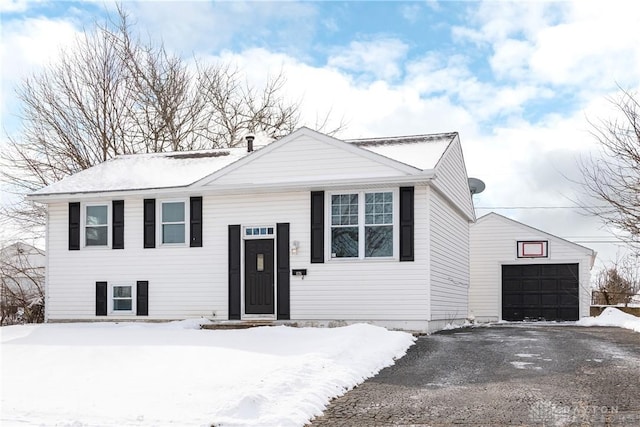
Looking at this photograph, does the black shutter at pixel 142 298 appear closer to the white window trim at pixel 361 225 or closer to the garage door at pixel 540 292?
the white window trim at pixel 361 225

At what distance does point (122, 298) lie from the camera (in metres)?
16.5

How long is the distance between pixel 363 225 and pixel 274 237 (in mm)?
2089

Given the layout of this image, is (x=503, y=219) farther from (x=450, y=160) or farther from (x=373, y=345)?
(x=373, y=345)

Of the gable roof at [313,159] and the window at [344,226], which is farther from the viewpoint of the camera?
the window at [344,226]

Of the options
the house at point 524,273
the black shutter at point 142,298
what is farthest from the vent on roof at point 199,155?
the house at point 524,273

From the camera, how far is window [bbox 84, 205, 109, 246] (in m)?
16.6

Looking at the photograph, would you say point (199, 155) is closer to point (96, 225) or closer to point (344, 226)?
point (96, 225)

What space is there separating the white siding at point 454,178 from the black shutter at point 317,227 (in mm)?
2447

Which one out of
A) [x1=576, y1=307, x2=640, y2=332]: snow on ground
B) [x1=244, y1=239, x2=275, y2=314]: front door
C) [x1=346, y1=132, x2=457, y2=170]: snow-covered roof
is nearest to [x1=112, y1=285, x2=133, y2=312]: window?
[x1=244, y1=239, x2=275, y2=314]: front door

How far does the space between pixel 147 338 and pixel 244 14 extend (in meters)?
6.88

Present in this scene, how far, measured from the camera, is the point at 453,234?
1742 cm

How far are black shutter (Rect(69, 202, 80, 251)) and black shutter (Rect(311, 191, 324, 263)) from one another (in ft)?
19.9

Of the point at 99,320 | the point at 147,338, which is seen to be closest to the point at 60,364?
the point at 147,338

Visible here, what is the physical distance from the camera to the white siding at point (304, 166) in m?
14.3
